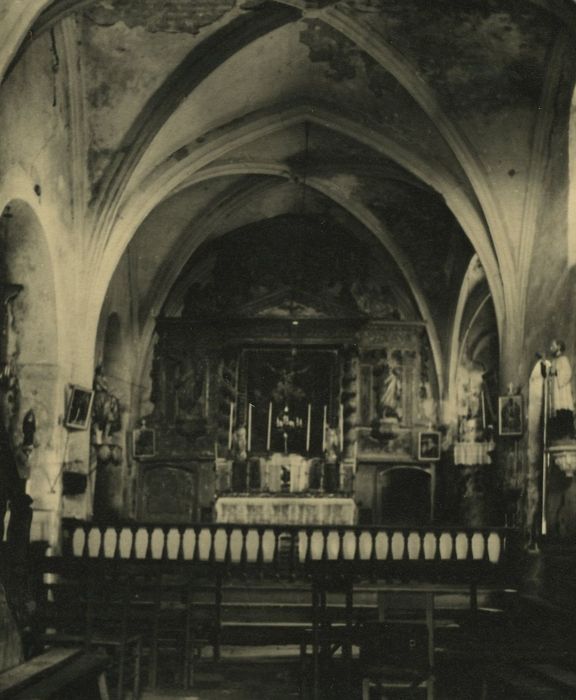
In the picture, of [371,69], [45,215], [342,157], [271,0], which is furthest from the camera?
[342,157]

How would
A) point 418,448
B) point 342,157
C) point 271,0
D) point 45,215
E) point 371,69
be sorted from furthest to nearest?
point 418,448
point 342,157
point 371,69
point 45,215
point 271,0

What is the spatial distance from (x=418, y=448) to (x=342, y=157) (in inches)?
212

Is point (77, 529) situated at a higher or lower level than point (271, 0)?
lower

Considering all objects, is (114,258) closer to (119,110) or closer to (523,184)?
(119,110)

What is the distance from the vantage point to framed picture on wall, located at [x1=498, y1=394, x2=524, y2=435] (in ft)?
40.3

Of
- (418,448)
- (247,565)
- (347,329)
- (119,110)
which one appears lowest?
(247,565)

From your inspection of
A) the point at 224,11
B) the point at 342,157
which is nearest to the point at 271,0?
the point at 224,11

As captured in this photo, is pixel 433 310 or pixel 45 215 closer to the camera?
pixel 45 215

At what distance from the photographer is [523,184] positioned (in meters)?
12.6

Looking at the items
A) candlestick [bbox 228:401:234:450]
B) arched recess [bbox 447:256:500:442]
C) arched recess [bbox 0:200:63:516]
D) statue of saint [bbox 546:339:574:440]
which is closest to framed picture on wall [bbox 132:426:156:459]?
candlestick [bbox 228:401:234:450]

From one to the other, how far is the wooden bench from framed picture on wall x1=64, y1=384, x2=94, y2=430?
5.92m

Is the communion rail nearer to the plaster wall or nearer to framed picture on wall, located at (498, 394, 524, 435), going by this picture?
the plaster wall

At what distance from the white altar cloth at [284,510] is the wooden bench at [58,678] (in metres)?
9.31

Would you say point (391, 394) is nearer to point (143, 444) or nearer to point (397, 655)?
point (143, 444)
